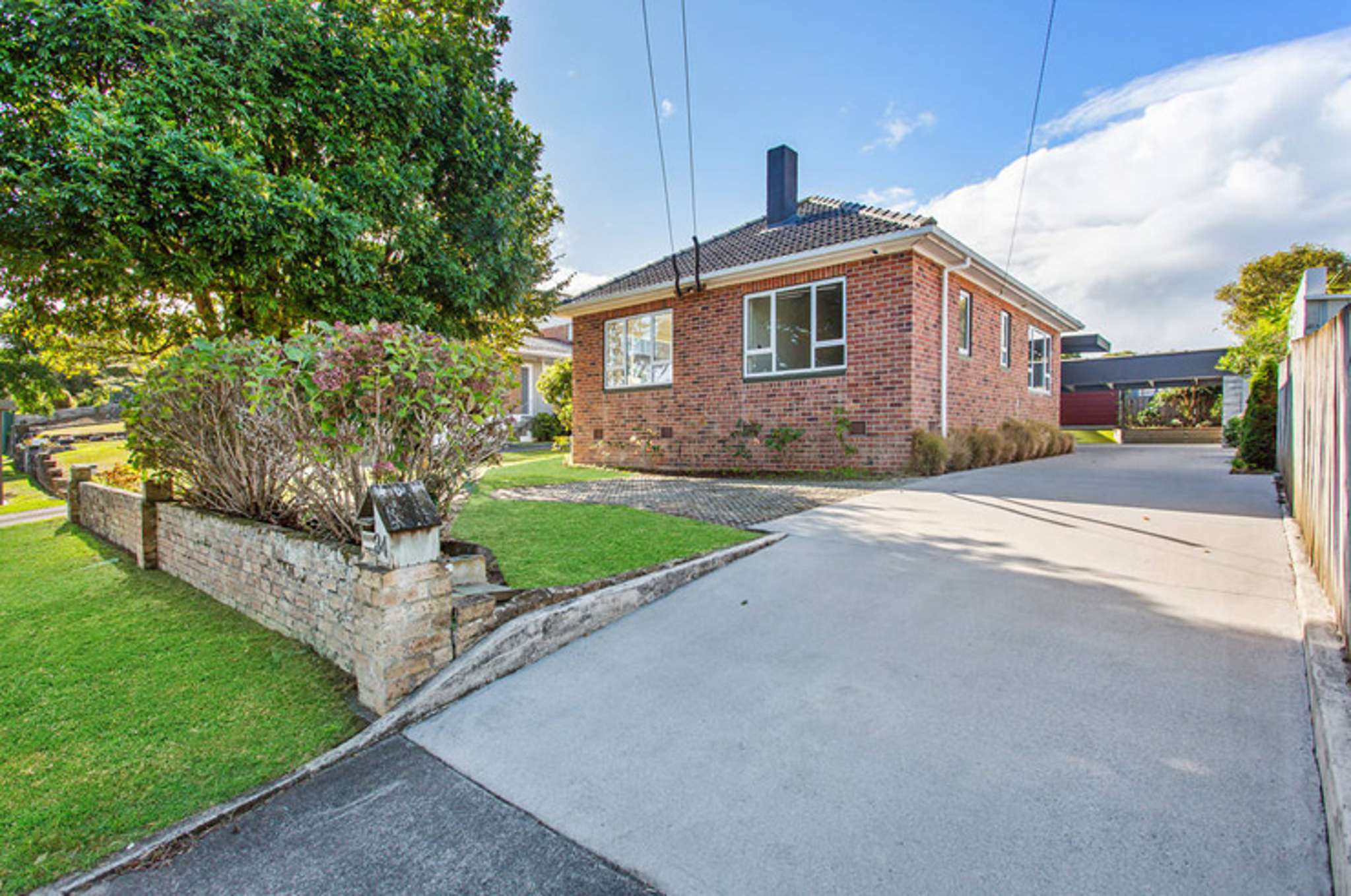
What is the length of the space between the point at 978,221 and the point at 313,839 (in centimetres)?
1486

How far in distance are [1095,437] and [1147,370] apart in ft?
9.85

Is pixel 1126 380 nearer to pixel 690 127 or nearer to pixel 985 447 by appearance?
pixel 985 447

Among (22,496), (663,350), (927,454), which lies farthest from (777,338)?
(22,496)

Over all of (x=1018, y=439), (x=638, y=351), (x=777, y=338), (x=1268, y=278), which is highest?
(x=1268, y=278)

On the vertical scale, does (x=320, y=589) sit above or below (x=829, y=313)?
below

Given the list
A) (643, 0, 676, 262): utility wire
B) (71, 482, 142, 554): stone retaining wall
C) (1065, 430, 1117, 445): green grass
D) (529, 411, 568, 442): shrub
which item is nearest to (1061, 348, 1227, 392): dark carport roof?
(1065, 430, 1117, 445): green grass

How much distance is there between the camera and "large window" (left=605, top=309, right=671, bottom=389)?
482 inches

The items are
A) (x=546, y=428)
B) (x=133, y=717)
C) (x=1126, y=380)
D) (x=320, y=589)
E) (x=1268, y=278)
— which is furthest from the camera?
(x=1268, y=278)

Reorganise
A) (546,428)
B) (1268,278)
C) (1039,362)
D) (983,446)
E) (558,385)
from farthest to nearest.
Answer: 1. (1268,278)
2. (546,428)
3. (558,385)
4. (1039,362)
5. (983,446)

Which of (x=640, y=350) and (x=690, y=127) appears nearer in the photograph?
(x=690, y=127)

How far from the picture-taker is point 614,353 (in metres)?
13.1

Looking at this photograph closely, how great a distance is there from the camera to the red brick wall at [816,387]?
30.2 ft

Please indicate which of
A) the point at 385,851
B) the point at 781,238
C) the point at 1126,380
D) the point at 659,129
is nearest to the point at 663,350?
the point at 781,238

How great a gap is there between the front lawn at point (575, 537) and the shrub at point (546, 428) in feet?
44.1
